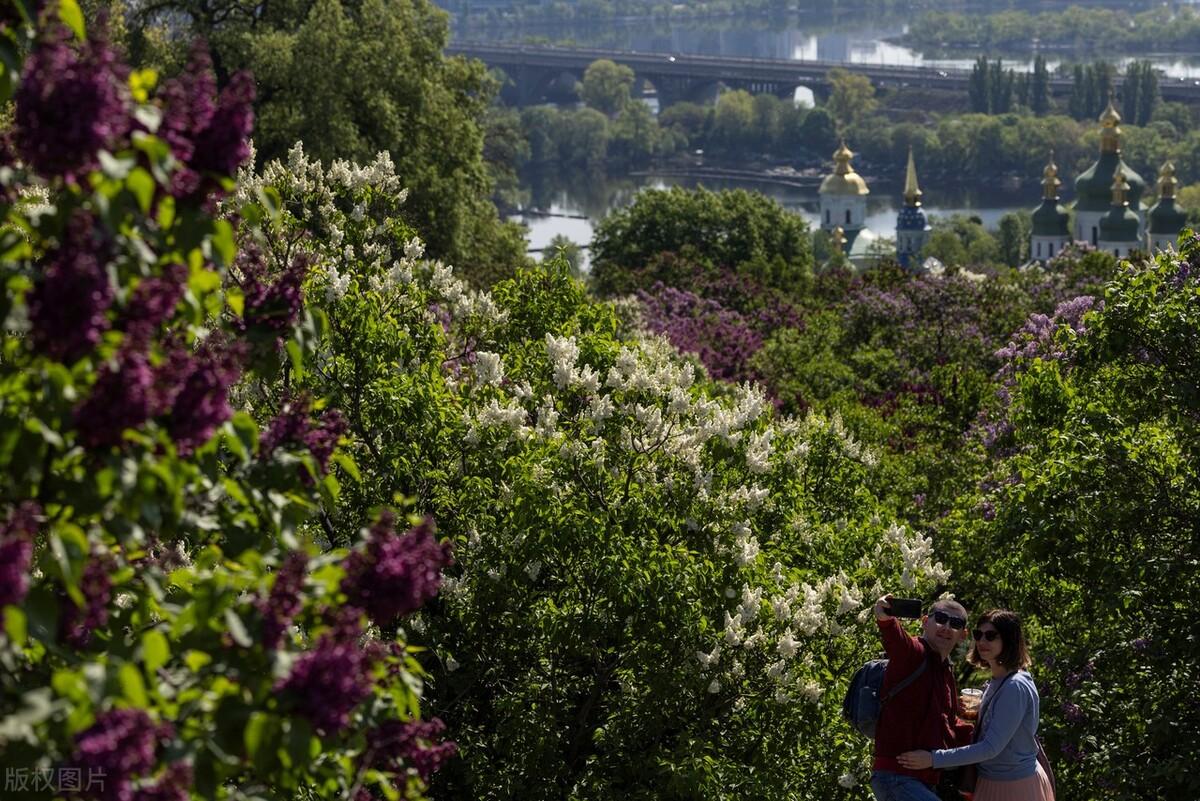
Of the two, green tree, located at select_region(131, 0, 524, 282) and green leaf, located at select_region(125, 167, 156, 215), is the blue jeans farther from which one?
green tree, located at select_region(131, 0, 524, 282)

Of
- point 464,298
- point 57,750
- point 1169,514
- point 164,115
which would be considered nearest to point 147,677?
point 57,750

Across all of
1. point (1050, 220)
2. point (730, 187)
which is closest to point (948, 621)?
point (1050, 220)

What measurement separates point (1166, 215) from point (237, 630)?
92.2m

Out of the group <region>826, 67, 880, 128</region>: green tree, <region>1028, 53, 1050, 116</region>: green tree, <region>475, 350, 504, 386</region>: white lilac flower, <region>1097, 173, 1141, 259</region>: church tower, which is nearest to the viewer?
<region>475, 350, 504, 386</region>: white lilac flower

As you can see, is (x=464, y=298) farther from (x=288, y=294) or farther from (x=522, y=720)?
(x=288, y=294)

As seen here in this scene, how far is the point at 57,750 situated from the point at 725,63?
195 metres

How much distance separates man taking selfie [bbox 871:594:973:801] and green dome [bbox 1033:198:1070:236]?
304 ft

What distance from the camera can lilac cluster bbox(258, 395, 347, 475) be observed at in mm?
6188

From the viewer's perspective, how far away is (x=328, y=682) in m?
5.11

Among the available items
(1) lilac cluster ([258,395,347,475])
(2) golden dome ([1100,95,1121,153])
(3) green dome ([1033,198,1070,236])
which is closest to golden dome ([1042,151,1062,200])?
(3) green dome ([1033,198,1070,236])

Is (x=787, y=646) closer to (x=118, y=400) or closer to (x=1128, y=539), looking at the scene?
(x=1128, y=539)

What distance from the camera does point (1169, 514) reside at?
11.8 m

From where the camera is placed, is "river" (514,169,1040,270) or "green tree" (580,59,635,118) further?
"green tree" (580,59,635,118)

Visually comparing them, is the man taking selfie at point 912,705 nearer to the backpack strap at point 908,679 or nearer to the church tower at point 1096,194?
the backpack strap at point 908,679
